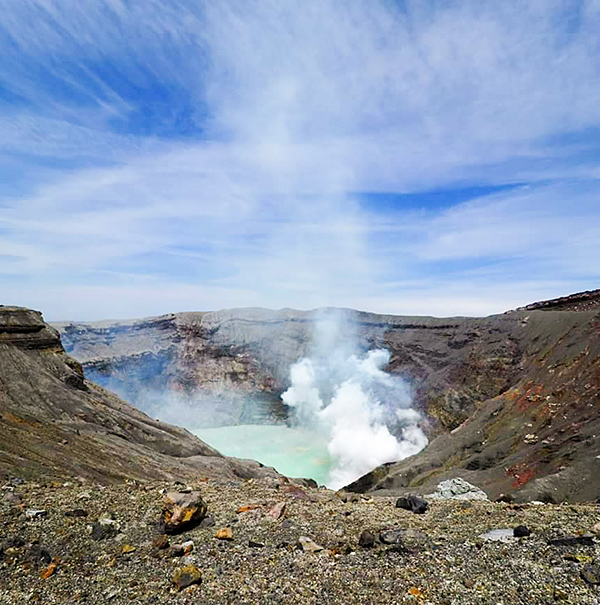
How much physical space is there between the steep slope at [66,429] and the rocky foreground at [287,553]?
12.1 ft

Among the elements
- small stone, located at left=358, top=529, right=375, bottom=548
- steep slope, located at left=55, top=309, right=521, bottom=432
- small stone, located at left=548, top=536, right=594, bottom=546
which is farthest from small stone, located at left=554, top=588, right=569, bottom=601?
steep slope, located at left=55, top=309, right=521, bottom=432

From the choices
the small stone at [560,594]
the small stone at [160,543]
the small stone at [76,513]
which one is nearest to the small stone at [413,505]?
the small stone at [560,594]

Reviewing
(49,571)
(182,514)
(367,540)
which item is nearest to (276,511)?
(182,514)

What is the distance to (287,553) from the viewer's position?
6.14 metres

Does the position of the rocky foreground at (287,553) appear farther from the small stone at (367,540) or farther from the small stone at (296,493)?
the small stone at (296,493)

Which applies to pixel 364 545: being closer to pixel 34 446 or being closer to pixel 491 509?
pixel 491 509

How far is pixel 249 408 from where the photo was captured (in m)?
65.0

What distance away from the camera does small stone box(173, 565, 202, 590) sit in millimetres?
5320

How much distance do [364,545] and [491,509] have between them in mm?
3640

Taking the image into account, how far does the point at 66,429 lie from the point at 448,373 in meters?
42.2

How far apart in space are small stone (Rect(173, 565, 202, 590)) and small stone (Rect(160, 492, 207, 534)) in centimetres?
138

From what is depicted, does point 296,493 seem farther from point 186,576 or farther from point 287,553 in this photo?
point 186,576

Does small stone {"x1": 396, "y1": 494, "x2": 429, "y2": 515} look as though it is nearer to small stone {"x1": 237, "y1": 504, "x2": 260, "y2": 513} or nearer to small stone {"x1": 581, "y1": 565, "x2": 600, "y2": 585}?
small stone {"x1": 237, "y1": 504, "x2": 260, "y2": 513}

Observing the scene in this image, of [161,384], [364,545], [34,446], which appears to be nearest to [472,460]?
[364,545]
